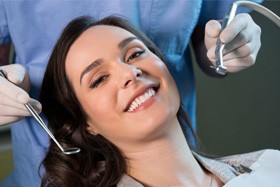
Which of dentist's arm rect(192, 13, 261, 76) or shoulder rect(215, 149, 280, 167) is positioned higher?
dentist's arm rect(192, 13, 261, 76)

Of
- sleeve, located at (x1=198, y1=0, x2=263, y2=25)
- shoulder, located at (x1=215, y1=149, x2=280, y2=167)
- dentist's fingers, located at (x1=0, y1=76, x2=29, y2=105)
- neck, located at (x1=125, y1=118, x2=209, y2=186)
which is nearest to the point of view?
dentist's fingers, located at (x1=0, y1=76, x2=29, y2=105)

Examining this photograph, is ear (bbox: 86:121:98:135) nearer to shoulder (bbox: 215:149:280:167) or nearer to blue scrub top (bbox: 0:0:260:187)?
blue scrub top (bbox: 0:0:260:187)

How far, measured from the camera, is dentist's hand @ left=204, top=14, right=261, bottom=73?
862mm

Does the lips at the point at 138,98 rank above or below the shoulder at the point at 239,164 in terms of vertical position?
above

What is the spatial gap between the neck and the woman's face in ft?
0.13

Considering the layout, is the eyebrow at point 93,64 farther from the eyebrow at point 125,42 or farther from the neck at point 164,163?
the neck at point 164,163

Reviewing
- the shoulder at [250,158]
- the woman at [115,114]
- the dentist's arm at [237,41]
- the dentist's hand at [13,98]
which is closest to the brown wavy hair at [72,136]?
the woman at [115,114]

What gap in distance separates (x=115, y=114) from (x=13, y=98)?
0.24m

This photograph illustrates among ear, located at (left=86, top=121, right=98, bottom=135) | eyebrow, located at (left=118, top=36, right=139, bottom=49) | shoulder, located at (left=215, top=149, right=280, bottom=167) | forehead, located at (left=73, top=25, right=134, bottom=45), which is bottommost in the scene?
shoulder, located at (left=215, top=149, right=280, bottom=167)

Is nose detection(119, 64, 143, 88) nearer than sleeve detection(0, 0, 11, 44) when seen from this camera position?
Yes

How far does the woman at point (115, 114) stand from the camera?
886 mm

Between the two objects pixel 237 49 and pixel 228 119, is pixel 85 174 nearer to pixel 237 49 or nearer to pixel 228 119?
pixel 237 49

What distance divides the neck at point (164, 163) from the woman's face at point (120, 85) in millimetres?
41

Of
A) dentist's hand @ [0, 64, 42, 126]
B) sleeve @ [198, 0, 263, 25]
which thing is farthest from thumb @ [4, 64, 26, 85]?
sleeve @ [198, 0, 263, 25]
